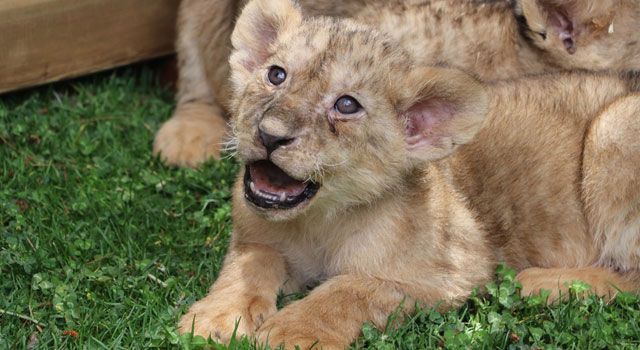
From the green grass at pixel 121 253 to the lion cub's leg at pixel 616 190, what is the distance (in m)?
0.33

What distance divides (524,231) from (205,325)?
156 centimetres

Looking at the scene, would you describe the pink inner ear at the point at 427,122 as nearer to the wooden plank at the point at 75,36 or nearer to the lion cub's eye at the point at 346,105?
the lion cub's eye at the point at 346,105

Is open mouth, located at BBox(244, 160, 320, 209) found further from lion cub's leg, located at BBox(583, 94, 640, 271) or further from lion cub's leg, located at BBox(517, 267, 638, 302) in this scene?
lion cub's leg, located at BBox(583, 94, 640, 271)

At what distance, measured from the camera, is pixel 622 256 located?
5.06 metres

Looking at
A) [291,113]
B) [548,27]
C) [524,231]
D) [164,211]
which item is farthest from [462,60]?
[291,113]

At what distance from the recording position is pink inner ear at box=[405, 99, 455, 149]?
14.2 ft

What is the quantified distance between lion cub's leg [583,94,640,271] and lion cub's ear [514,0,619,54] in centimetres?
83

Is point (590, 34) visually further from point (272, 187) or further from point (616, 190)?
point (272, 187)

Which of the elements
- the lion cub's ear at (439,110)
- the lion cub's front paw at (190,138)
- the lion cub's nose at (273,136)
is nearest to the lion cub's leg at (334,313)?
the lion cub's ear at (439,110)

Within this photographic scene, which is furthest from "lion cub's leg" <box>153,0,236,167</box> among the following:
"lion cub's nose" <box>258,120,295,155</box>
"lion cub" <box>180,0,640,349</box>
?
"lion cub's nose" <box>258,120,295,155</box>

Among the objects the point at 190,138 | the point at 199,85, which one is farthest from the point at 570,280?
the point at 199,85

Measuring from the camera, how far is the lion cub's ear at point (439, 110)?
4.25 m

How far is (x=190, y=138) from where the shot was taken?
6176mm

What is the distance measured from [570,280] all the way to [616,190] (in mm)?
448
